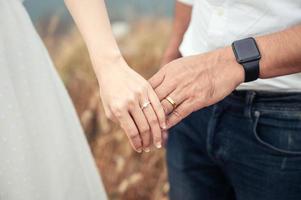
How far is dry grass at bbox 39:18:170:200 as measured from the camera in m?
2.10

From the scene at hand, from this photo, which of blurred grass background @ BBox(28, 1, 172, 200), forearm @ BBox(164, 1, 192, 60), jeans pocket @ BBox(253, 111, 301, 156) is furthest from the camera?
blurred grass background @ BBox(28, 1, 172, 200)

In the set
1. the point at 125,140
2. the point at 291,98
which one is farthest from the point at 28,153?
the point at 125,140

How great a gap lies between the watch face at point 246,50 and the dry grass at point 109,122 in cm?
124

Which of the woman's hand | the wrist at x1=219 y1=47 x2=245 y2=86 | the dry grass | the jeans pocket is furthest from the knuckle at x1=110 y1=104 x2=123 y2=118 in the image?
the dry grass

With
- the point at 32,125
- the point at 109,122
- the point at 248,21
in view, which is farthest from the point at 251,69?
the point at 109,122

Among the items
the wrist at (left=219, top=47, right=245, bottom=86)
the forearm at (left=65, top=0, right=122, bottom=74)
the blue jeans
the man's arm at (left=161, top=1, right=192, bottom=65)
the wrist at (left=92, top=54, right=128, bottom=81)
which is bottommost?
the blue jeans

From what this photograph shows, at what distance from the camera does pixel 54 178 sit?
0.93 meters

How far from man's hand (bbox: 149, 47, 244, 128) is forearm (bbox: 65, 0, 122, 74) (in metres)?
0.10

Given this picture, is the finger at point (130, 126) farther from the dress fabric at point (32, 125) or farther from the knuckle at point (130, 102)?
the dress fabric at point (32, 125)

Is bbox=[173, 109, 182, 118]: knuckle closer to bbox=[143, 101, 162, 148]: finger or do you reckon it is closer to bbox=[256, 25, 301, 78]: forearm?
bbox=[143, 101, 162, 148]: finger

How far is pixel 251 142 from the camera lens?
1.06 metres

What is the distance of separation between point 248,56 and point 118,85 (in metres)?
0.25

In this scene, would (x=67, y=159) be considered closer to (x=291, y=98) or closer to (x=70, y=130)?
(x=70, y=130)

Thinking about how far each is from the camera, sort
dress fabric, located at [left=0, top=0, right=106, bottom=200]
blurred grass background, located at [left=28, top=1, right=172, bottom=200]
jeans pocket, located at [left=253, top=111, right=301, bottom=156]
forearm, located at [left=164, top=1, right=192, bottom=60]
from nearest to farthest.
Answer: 1. dress fabric, located at [left=0, top=0, right=106, bottom=200]
2. jeans pocket, located at [left=253, top=111, right=301, bottom=156]
3. forearm, located at [left=164, top=1, right=192, bottom=60]
4. blurred grass background, located at [left=28, top=1, right=172, bottom=200]
